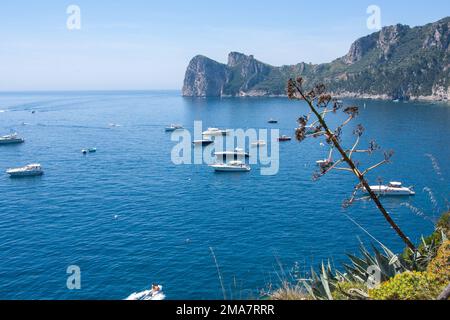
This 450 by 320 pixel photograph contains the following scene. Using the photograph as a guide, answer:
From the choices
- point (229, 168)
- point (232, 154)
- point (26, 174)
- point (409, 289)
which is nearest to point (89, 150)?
point (26, 174)

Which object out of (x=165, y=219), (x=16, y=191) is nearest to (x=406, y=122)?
(x=165, y=219)

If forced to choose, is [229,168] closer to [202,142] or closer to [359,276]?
[202,142]

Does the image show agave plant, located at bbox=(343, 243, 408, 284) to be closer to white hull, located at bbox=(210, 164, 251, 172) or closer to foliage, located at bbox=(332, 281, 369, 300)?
foliage, located at bbox=(332, 281, 369, 300)

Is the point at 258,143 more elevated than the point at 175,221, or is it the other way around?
the point at 258,143

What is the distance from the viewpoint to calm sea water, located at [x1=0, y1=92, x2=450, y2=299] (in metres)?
38.0

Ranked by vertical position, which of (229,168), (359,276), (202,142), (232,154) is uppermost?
(359,276)

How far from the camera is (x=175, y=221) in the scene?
5228 centimetres

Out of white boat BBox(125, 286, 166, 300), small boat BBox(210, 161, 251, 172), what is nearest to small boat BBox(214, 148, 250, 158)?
small boat BBox(210, 161, 251, 172)

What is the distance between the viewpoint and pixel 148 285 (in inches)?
1419

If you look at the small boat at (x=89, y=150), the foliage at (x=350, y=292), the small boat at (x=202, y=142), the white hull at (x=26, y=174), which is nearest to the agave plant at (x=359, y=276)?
the foliage at (x=350, y=292)

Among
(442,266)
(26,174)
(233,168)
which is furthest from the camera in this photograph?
(233,168)

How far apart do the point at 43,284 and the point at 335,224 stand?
33.4 meters
